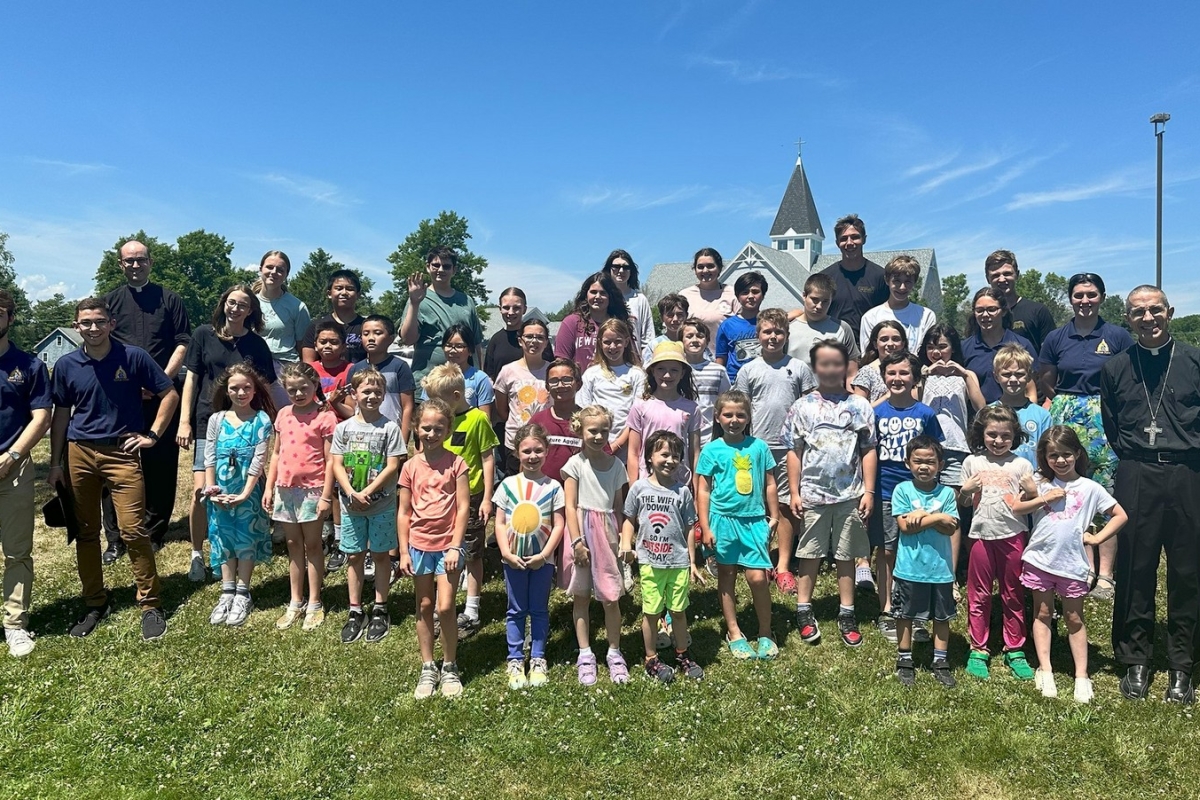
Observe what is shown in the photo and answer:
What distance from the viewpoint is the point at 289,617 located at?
618cm

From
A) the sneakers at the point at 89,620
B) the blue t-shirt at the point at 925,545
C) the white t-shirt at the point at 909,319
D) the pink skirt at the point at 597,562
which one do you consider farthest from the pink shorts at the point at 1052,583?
the sneakers at the point at 89,620

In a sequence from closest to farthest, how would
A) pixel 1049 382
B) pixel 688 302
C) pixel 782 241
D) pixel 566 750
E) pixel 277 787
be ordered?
1. pixel 277 787
2. pixel 566 750
3. pixel 1049 382
4. pixel 688 302
5. pixel 782 241

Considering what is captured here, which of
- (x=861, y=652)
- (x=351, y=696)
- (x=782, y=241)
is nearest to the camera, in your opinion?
(x=351, y=696)

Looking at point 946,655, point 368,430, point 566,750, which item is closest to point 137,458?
point 368,430

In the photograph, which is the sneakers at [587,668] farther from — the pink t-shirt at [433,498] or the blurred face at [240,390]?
the blurred face at [240,390]

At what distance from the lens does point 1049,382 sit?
266 inches

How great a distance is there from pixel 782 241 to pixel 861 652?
86.8 meters

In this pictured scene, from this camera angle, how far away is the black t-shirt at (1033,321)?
24.0 feet

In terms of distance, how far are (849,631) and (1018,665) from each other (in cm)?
123

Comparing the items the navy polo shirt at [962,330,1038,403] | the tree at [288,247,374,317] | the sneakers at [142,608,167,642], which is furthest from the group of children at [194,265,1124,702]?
the tree at [288,247,374,317]

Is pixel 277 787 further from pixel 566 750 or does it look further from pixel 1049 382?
pixel 1049 382

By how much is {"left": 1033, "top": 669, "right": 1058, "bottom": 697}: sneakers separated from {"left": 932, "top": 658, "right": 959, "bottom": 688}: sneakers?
56cm

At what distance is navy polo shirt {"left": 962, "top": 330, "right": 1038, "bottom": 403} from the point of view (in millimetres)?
6414

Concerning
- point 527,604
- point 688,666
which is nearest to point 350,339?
point 527,604
